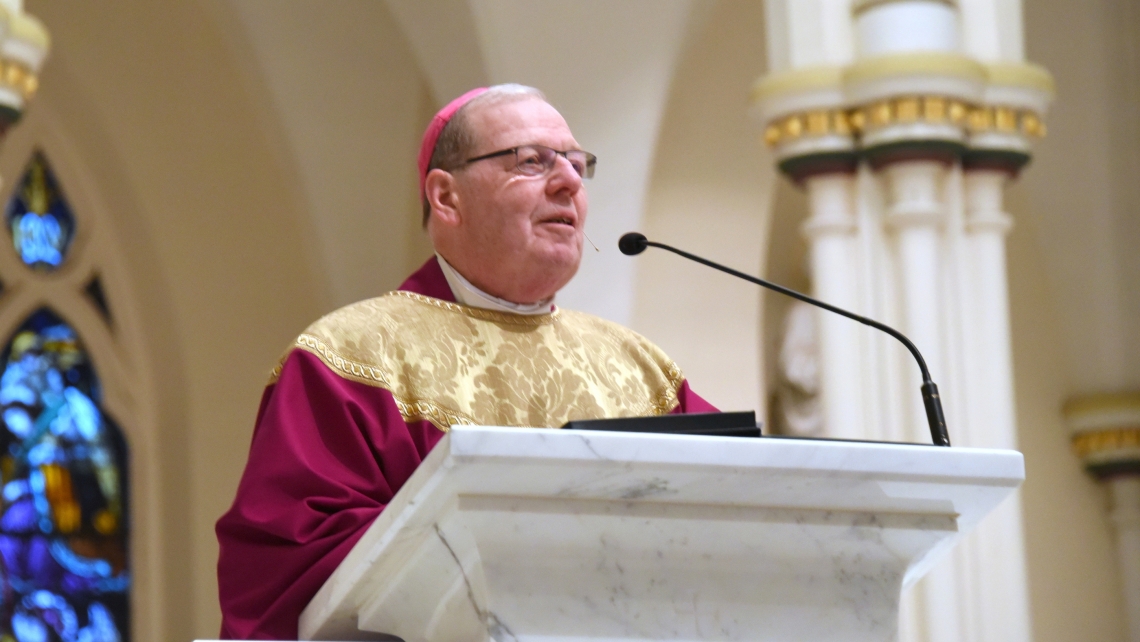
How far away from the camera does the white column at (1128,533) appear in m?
9.52

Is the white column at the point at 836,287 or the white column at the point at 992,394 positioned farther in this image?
the white column at the point at 836,287

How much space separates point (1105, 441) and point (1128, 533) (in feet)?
1.87

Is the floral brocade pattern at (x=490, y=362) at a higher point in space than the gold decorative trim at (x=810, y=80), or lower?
lower

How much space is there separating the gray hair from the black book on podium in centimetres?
121

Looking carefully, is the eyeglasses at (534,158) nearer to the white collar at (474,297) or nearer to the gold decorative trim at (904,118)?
the white collar at (474,297)

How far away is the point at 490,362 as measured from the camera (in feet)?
10.0

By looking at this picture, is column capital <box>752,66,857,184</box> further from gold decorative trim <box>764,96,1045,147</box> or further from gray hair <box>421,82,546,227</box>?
gray hair <box>421,82,546,227</box>

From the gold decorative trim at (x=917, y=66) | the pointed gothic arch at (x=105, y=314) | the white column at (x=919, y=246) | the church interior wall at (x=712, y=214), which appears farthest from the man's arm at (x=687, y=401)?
the pointed gothic arch at (x=105, y=314)

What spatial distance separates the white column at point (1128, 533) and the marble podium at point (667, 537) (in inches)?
312

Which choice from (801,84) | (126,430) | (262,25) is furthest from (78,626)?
(801,84)

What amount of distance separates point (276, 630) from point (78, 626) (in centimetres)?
727

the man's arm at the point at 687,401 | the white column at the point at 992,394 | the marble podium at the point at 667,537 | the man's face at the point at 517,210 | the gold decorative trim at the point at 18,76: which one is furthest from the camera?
the white column at the point at 992,394

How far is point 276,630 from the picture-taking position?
7.97 feet

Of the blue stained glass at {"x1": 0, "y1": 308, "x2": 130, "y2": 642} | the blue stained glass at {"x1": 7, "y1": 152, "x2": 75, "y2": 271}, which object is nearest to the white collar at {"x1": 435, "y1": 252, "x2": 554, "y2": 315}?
the blue stained glass at {"x1": 0, "y1": 308, "x2": 130, "y2": 642}
